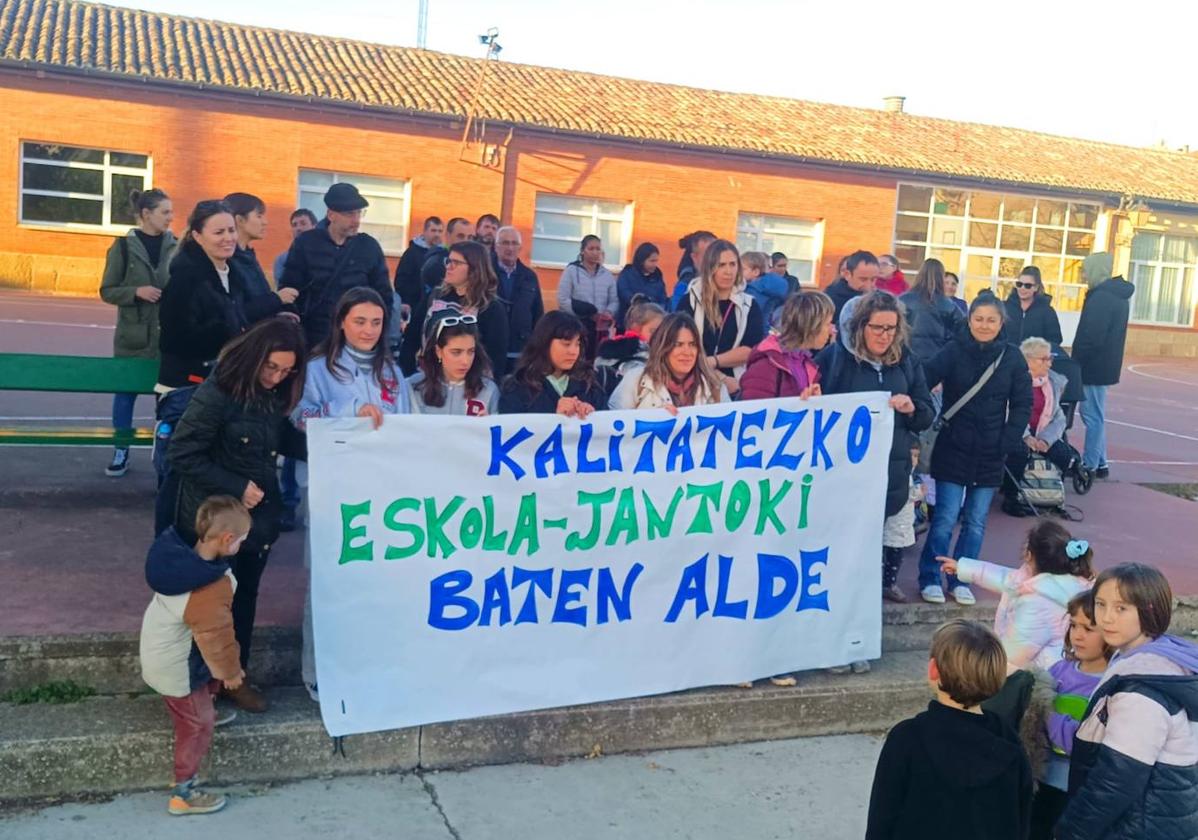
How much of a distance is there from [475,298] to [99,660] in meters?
2.57

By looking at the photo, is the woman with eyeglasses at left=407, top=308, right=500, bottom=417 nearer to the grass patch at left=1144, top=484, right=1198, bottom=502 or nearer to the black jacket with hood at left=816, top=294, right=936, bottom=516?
the black jacket with hood at left=816, top=294, right=936, bottom=516

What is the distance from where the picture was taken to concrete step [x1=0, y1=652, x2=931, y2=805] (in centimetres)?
405

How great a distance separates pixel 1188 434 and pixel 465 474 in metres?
13.0

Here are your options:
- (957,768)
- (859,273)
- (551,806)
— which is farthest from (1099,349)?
(957,768)

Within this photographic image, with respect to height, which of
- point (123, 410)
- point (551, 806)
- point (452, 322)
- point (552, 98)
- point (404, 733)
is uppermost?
point (552, 98)

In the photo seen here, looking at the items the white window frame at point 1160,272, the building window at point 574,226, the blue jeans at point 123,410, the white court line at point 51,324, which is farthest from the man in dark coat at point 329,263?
the white window frame at point 1160,272

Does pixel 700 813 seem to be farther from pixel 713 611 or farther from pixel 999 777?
pixel 999 777

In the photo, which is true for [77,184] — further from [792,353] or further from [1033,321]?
[792,353]

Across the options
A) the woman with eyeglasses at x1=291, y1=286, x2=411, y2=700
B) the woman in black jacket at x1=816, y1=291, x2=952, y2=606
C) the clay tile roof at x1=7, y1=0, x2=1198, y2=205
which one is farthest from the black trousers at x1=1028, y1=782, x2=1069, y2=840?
the clay tile roof at x1=7, y1=0, x2=1198, y2=205

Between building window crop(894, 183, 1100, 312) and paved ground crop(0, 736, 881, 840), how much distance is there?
2703cm

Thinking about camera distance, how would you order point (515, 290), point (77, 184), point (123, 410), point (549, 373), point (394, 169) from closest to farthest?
point (549, 373) < point (123, 410) < point (515, 290) < point (77, 184) < point (394, 169)

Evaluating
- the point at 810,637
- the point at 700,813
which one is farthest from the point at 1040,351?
the point at 700,813

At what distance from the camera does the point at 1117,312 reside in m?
10.6

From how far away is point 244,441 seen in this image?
431cm
